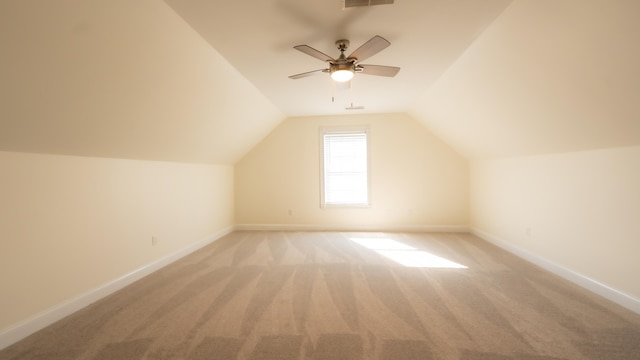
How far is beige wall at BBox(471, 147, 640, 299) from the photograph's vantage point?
94.7 inches

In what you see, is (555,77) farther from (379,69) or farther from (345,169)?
(345,169)

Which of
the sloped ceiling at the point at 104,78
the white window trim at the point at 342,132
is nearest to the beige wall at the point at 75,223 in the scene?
the sloped ceiling at the point at 104,78

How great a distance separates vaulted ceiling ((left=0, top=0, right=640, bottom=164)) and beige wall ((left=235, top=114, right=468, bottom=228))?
1836 mm

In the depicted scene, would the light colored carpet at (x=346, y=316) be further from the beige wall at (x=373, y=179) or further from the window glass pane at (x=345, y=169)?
the window glass pane at (x=345, y=169)

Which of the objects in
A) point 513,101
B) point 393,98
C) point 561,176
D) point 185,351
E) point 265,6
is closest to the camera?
point 185,351

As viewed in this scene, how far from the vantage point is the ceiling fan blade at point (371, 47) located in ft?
6.75

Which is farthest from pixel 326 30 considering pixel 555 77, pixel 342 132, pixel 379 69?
pixel 342 132

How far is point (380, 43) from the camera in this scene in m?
2.11

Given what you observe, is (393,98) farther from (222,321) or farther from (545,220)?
(222,321)

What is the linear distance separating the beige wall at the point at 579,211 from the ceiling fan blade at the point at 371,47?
8.00 ft

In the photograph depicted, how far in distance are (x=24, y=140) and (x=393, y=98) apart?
174 inches

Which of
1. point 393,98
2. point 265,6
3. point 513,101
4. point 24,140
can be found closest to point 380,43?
point 265,6

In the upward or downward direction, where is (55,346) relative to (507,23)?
downward

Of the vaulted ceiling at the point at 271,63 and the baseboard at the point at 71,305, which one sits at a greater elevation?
the vaulted ceiling at the point at 271,63
